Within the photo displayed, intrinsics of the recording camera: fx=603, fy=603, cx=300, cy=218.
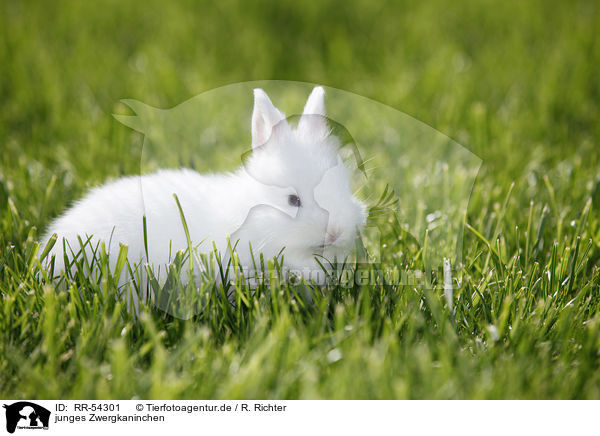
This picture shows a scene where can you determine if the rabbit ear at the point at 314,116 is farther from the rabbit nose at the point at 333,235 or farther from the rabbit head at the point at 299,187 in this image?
the rabbit nose at the point at 333,235

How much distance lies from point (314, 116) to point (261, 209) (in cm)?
36

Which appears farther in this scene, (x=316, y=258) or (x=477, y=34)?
(x=477, y=34)

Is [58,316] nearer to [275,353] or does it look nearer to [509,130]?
[275,353]

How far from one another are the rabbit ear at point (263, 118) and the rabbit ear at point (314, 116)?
82 mm

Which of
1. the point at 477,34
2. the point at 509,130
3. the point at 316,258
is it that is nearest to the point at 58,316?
the point at 316,258

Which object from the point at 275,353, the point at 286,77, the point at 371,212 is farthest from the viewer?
the point at 286,77

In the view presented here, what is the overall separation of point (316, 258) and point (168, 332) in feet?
1.81

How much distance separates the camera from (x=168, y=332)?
2002 millimetres

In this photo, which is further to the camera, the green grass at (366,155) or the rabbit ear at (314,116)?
the rabbit ear at (314,116)

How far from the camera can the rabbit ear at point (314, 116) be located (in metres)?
2.03
